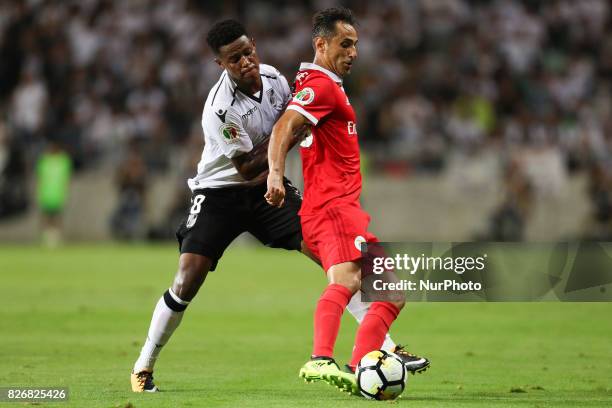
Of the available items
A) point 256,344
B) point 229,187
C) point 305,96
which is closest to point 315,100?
point 305,96

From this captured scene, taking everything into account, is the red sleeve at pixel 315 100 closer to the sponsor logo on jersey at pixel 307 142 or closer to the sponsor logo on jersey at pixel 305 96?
the sponsor logo on jersey at pixel 305 96

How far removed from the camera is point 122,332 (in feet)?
39.8

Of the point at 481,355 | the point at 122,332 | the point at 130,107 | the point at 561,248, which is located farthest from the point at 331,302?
the point at 130,107

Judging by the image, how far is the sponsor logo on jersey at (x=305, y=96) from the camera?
7508 millimetres

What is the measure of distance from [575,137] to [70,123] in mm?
11492

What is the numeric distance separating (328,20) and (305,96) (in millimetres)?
533

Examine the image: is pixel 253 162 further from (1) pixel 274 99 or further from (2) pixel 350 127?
(2) pixel 350 127

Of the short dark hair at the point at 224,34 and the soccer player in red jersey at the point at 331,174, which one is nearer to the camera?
the soccer player in red jersey at the point at 331,174

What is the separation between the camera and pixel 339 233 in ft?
24.7

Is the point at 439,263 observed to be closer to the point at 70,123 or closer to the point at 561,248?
the point at 561,248

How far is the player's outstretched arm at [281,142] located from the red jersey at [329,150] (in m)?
0.09

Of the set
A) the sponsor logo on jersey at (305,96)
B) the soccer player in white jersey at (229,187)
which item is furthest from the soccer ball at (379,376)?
the sponsor logo on jersey at (305,96)

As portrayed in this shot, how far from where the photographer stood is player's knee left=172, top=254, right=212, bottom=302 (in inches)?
324

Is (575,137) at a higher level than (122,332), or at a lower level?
higher
